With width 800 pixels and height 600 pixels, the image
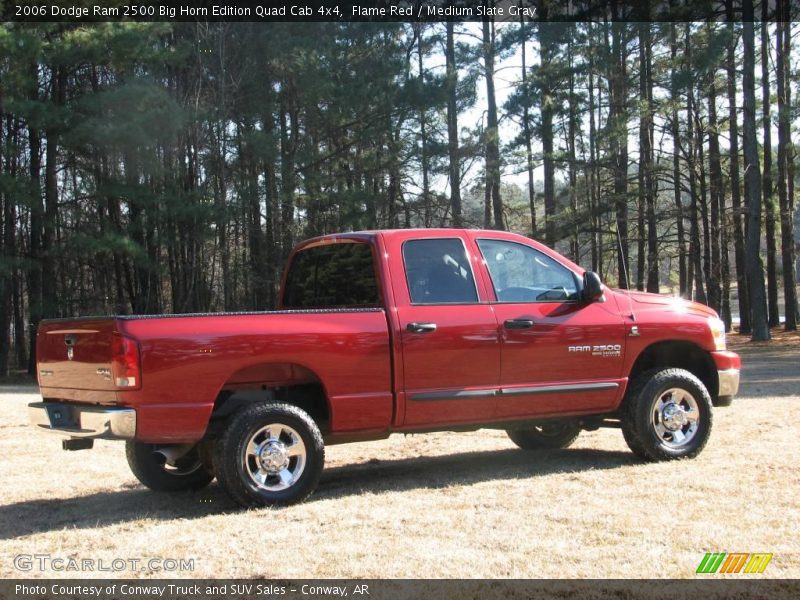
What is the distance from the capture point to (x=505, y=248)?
7422 millimetres

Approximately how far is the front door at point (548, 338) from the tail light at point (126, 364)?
2.77 metres

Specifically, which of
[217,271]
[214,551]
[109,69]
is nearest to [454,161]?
[217,271]

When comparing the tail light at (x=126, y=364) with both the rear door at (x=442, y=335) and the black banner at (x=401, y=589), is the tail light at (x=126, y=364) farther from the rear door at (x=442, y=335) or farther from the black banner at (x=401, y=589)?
the rear door at (x=442, y=335)

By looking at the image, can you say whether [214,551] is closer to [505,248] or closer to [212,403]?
[212,403]

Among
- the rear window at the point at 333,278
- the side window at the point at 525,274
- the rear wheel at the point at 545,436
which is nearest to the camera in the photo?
the rear window at the point at 333,278

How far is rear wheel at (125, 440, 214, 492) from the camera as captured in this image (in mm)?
6906

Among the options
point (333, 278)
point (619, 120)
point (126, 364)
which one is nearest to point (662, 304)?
point (333, 278)

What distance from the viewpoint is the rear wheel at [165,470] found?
6.91 metres

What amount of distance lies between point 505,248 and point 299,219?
21543 millimetres

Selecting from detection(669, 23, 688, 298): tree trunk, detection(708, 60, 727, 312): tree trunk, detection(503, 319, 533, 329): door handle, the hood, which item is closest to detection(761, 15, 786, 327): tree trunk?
detection(708, 60, 727, 312): tree trunk

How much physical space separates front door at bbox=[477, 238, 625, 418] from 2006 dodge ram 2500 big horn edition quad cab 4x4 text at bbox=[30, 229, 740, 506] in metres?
0.01

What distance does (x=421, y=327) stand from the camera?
6.65 metres

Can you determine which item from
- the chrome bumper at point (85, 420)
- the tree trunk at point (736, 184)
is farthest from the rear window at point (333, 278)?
the tree trunk at point (736, 184)

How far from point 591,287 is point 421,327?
1569mm
